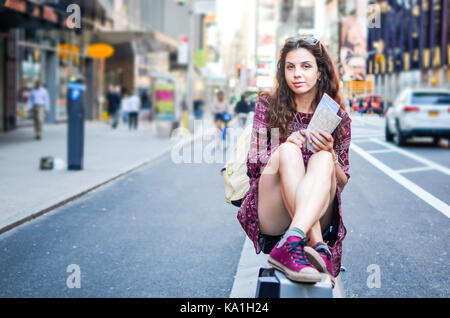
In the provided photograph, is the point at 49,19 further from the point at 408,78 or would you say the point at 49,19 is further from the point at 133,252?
the point at 408,78

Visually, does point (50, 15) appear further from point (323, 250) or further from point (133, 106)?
point (323, 250)

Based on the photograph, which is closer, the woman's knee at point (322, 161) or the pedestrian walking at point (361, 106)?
the woman's knee at point (322, 161)

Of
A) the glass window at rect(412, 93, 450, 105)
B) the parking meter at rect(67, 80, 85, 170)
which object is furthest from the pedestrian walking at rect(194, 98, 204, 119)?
the parking meter at rect(67, 80, 85, 170)

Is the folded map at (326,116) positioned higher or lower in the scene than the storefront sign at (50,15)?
lower

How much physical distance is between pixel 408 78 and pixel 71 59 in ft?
102

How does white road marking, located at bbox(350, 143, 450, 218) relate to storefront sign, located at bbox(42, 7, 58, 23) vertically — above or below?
below

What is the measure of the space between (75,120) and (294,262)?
8929 millimetres

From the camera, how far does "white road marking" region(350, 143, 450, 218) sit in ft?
24.3

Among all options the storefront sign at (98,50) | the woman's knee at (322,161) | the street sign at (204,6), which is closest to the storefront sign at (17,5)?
the street sign at (204,6)

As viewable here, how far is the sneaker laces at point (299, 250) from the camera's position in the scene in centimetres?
305

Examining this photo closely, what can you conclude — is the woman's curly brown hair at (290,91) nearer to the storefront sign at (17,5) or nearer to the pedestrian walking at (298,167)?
the pedestrian walking at (298,167)

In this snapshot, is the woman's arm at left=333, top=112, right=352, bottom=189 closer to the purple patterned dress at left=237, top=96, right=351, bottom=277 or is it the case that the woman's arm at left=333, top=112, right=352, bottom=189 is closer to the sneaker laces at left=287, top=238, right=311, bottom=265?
the purple patterned dress at left=237, top=96, right=351, bottom=277

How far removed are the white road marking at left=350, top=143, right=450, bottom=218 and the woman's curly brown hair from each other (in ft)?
6.34
